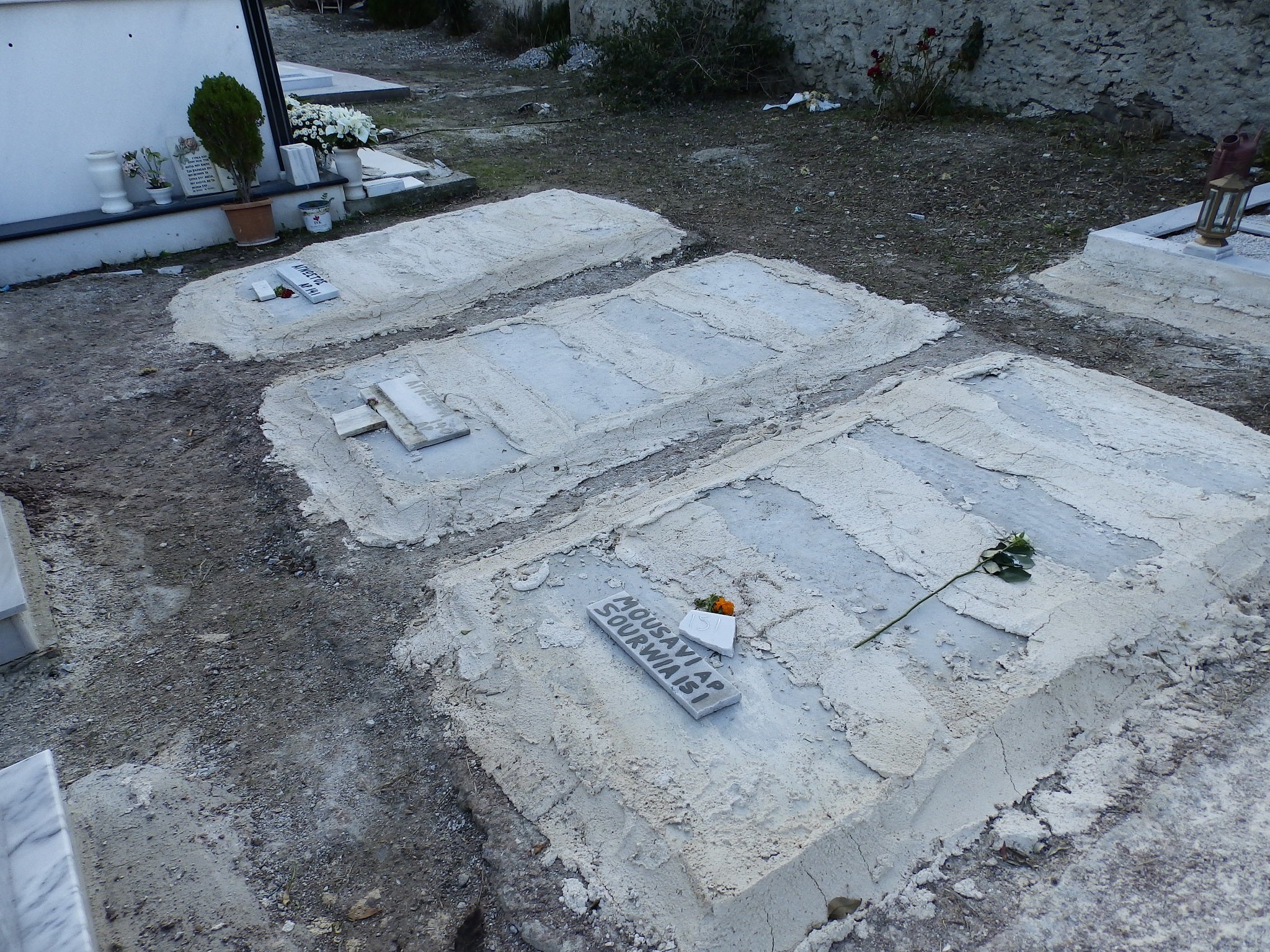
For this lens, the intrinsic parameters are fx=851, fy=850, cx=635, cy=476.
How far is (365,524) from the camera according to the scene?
3.41 m

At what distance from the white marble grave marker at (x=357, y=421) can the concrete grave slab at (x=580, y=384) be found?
0.04 meters

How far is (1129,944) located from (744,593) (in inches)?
54.8

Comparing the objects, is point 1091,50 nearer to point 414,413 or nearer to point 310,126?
point 310,126

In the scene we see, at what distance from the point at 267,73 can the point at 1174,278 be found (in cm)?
632

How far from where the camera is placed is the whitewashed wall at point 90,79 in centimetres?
568

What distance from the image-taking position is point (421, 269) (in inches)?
221

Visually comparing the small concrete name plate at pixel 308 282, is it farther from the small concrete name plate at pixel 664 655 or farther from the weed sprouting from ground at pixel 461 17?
the weed sprouting from ground at pixel 461 17

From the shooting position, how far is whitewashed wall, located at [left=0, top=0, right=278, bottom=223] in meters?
5.68

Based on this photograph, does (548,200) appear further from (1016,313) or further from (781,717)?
(781,717)

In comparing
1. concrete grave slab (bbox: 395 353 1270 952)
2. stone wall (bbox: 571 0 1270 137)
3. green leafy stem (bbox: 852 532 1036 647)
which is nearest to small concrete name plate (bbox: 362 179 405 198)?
concrete grave slab (bbox: 395 353 1270 952)

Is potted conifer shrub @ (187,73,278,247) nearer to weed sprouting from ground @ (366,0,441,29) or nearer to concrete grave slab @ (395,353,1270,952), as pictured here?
concrete grave slab @ (395,353,1270,952)

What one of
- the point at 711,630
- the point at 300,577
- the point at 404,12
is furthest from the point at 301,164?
the point at 404,12

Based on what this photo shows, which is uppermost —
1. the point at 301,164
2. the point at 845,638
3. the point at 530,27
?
the point at 530,27

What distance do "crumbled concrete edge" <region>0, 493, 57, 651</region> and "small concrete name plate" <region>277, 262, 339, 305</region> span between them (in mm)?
2110
